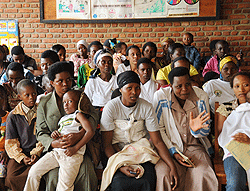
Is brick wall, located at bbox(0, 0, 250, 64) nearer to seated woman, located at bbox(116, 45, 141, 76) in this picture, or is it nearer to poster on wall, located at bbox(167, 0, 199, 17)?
poster on wall, located at bbox(167, 0, 199, 17)

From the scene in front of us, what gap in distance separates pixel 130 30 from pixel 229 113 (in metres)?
3.68

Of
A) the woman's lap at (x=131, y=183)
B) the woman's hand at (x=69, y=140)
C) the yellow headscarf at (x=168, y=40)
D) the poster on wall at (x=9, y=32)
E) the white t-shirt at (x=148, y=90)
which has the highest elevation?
the poster on wall at (x=9, y=32)

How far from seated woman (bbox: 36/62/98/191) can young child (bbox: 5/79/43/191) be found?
90 mm

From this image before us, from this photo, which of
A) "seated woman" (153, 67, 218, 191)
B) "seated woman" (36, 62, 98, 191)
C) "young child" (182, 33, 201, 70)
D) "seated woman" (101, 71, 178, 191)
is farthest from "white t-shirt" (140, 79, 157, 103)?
"young child" (182, 33, 201, 70)

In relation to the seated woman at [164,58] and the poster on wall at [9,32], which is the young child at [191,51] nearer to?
the seated woman at [164,58]

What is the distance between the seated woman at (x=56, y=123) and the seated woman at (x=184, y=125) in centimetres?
54

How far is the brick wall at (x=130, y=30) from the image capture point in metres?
5.29

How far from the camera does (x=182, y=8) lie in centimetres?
523

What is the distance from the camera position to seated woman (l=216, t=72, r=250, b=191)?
1.95 meters

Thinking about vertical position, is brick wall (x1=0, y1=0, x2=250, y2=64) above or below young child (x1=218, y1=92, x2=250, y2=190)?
above

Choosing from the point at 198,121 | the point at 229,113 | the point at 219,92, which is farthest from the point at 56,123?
the point at 219,92

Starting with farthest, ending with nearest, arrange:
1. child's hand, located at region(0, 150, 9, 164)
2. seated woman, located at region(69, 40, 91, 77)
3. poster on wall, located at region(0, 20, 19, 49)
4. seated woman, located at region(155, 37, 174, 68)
A: 1. poster on wall, located at region(0, 20, 19, 49)
2. seated woman, located at region(69, 40, 91, 77)
3. seated woman, located at region(155, 37, 174, 68)
4. child's hand, located at region(0, 150, 9, 164)

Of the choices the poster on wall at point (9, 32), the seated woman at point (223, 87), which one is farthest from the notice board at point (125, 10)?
the seated woman at point (223, 87)

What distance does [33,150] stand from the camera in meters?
2.18
